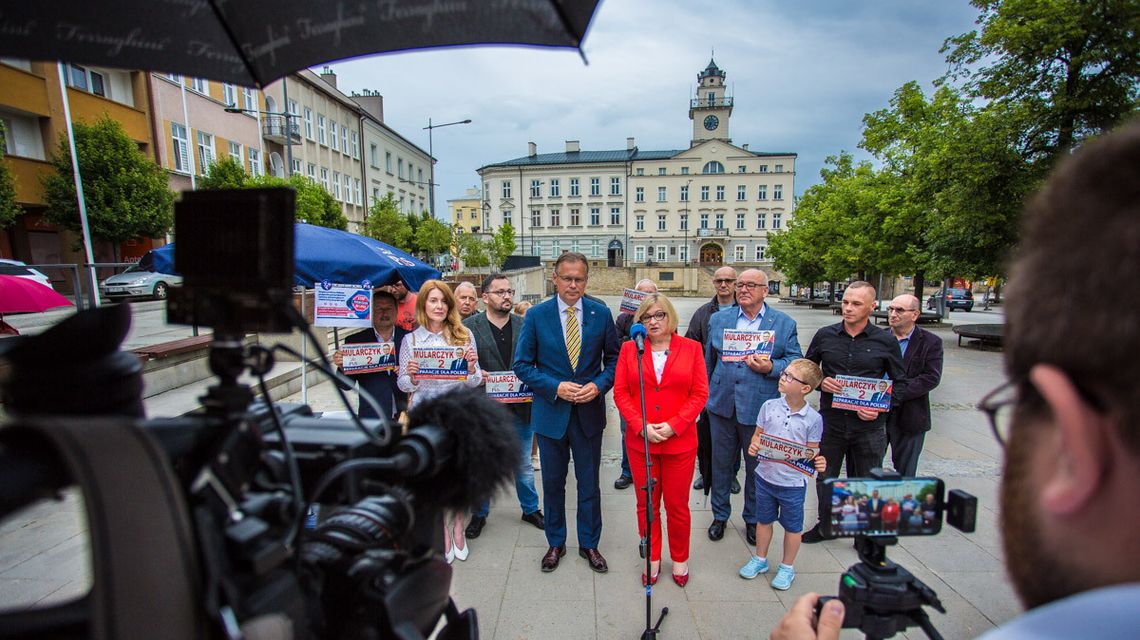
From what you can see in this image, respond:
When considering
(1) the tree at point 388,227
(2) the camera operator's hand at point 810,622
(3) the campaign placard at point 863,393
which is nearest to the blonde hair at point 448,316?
(3) the campaign placard at point 863,393

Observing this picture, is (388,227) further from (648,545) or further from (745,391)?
Answer: (648,545)

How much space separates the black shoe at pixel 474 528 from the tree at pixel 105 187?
20.4 metres

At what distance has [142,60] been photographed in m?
1.74

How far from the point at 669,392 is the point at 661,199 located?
224 ft

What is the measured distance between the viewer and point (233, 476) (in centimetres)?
91

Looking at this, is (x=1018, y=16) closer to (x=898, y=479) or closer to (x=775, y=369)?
(x=775, y=369)

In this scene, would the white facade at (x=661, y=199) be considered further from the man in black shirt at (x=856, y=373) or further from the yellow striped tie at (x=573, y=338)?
the yellow striped tie at (x=573, y=338)

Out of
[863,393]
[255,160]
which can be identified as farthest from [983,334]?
[255,160]

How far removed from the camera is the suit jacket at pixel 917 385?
4.18 metres

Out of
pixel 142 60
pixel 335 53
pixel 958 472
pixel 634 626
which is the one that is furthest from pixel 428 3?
pixel 958 472

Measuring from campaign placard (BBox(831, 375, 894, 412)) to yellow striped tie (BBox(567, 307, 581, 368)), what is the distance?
212 centimetres

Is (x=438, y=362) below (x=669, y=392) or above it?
above

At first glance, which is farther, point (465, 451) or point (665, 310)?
point (665, 310)

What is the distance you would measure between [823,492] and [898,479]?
0.83ft
